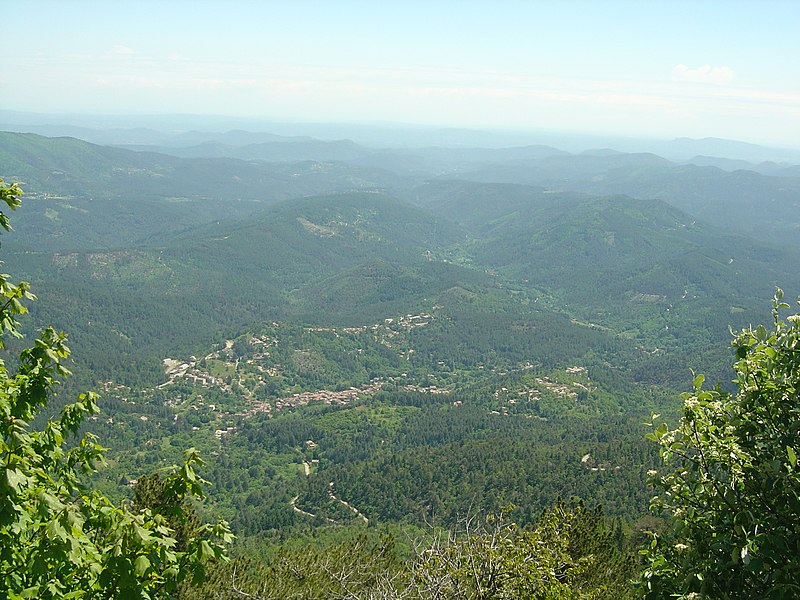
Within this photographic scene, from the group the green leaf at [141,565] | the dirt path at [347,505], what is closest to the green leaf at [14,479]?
the green leaf at [141,565]

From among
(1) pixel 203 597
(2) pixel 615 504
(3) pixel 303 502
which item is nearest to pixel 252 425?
(3) pixel 303 502

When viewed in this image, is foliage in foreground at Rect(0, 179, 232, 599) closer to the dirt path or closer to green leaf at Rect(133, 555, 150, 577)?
green leaf at Rect(133, 555, 150, 577)

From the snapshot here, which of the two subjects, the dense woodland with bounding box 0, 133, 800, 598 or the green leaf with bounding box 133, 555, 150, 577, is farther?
the dense woodland with bounding box 0, 133, 800, 598

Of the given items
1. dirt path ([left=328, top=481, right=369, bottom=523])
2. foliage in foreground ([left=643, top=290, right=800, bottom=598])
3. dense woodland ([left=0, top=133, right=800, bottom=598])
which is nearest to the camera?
foliage in foreground ([left=643, top=290, right=800, bottom=598])

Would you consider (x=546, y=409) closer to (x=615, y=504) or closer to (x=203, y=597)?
(x=615, y=504)

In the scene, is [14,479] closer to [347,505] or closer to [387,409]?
[347,505]

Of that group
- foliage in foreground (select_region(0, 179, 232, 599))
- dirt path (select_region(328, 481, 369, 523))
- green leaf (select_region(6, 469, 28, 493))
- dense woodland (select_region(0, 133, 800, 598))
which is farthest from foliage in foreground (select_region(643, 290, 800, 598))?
dirt path (select_region(328, 481, 369, 523))

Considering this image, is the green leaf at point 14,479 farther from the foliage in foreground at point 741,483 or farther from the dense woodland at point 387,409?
the foliage in foreground at point 741,483
